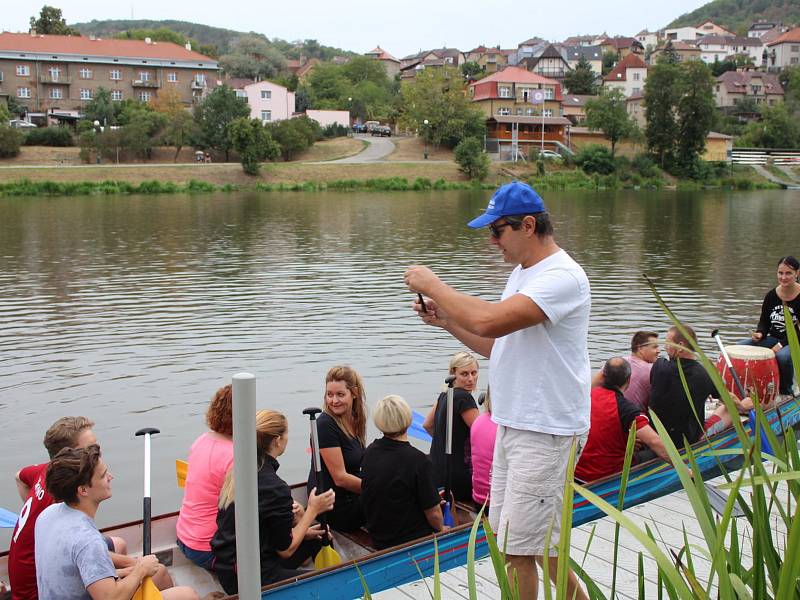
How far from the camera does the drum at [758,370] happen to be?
8.69 meters

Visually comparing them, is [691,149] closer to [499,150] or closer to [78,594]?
[499,150]

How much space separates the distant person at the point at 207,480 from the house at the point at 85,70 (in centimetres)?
8594

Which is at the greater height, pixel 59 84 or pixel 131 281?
pixel 59 84

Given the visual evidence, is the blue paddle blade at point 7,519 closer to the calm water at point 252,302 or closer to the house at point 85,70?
the calm water at point 252,302

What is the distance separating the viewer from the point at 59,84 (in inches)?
3531

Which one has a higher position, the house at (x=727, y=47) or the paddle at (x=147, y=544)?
the house at (x=727, y=47)

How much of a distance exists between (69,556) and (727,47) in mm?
181421

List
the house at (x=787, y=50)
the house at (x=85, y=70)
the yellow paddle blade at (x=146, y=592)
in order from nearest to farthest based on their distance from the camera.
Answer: the yellow paddle blade at (x=146, y=592) → the house at (x=85, y=70) → the house at (x=787, y=50)

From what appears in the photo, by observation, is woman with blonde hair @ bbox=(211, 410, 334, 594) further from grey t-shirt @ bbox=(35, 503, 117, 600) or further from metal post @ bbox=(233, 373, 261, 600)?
metal post @ bbox=(233, 373, 261, 600)

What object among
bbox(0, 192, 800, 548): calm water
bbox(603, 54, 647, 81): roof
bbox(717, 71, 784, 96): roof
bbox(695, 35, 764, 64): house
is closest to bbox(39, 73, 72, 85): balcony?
bbox(0, 192, 800, 548): calm water

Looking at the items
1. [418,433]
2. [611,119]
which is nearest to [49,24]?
[611,119]

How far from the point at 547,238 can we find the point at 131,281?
18.0m

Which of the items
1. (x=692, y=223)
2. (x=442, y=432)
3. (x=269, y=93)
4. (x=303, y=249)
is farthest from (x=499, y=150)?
(x=442, y=432)

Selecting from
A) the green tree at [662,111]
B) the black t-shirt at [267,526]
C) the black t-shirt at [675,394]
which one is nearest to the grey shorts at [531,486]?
the black t-shirt at [267,526]
